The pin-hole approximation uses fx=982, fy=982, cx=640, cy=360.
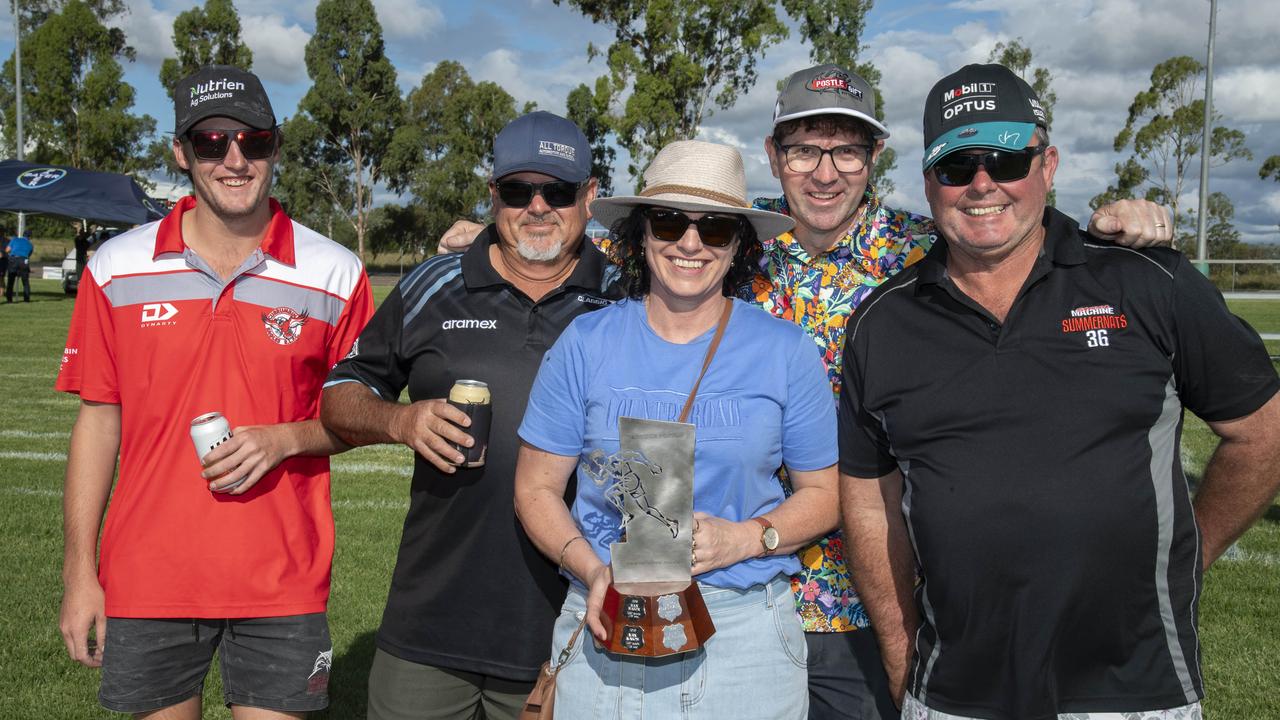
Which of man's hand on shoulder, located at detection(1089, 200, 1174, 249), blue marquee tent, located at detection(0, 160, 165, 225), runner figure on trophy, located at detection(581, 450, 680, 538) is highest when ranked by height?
blue marquee tent, located at detection(0, 160, 165, 225)

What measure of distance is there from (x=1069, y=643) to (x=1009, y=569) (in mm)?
242

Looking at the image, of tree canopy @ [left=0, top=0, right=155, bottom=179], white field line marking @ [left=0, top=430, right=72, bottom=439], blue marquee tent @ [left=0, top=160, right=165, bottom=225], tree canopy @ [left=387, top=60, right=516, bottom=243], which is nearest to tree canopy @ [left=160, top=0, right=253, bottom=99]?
tree canopy @ [left=0, top=0, right=155, bottom=179]

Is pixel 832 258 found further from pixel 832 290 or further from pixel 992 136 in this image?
pixel 992 136

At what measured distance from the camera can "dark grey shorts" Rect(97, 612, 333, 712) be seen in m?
3.11

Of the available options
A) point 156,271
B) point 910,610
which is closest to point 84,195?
point 156,271

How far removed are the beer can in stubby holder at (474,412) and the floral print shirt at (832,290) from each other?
3.03 ft

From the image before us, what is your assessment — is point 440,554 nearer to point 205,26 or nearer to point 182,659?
point 182,659

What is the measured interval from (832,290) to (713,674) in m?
1.34

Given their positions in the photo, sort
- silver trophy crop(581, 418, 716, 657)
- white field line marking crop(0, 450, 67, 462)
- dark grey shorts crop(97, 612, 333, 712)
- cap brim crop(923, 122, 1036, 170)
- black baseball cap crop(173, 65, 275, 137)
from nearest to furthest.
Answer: silver trophy crop(581, 418, 716, 657), cap brim crop(923, 122, 1036, 170), dark grey shorts crop(97, 612, 333, 712), black baseball cap crop(173, 65, 275, 137), white field line marking crop(0, 450, 67, 462)

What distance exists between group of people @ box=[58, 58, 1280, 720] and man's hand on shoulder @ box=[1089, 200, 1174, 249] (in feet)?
0.04

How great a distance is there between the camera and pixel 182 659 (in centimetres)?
318

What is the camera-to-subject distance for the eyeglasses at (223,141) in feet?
10.5

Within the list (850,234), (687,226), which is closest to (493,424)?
(687,226)

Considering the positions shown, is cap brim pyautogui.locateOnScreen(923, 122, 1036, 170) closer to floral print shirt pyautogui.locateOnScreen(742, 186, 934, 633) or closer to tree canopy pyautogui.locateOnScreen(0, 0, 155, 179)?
floral print shirt pyautogui.locateOnScreen(742, 186, 934, 633)
